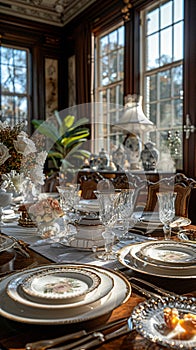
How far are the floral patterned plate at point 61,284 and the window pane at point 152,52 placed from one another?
3.38 m

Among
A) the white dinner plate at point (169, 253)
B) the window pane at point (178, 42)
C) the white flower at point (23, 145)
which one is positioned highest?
the window pane at point (178, 42)

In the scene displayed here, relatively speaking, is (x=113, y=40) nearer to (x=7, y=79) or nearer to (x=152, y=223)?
(x=7, y=79)

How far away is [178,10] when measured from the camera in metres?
3.46

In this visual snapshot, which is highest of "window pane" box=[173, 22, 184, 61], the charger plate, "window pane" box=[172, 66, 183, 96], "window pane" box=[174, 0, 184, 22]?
"window pane" box=[174, 0, 184, 22]

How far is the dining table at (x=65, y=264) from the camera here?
601 mm

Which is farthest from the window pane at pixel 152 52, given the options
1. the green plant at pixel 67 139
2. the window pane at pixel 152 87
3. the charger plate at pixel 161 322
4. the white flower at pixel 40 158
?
the charger plate at pixel 161 322

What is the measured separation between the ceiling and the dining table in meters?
4.33

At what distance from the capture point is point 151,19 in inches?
152

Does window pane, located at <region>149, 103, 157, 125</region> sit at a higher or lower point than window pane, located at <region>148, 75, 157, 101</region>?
lower

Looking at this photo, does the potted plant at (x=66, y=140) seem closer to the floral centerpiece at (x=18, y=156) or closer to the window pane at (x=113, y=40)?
the window pane at (x=113, y=40)

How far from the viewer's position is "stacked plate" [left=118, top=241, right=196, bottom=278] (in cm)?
89

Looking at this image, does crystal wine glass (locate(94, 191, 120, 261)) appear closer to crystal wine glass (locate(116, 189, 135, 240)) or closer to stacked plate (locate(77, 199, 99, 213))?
crystal wine glass (locate(116, 189, 135, 240))

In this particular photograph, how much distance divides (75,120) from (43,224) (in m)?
4.00

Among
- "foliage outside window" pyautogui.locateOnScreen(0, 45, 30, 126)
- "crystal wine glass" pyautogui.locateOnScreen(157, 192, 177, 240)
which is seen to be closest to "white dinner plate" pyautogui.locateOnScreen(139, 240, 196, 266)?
"crystal wine glass" pyautogui.locateOnScreen(157, 192, 177, 240)
